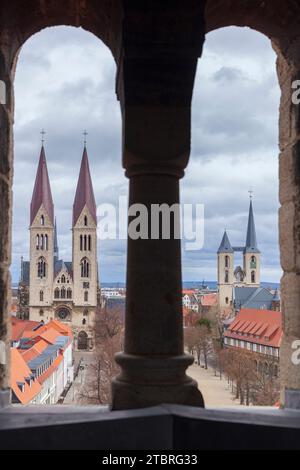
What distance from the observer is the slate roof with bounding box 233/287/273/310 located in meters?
67.1

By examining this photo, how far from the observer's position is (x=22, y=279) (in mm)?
86250

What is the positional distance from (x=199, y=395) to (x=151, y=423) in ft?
2.02

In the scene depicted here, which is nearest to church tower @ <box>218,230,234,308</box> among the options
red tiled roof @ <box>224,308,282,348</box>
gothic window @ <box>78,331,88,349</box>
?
gothic window @ <box>78,331,88,349</box>

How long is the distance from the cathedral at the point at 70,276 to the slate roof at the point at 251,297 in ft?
65.9

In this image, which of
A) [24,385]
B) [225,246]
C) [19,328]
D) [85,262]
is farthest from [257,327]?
[85,262]

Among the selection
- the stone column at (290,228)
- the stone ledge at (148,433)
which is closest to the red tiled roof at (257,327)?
the stone column at (290,228)

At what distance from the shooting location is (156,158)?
300cm

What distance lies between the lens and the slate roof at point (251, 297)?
220 ft

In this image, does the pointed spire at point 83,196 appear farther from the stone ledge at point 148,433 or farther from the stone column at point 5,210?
the stone ledge at point 148,433

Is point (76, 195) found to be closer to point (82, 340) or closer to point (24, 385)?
point (82, 340)

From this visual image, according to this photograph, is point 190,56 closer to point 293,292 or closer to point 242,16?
point 242,16

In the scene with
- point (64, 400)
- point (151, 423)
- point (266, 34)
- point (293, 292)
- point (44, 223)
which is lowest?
point (64, 400)

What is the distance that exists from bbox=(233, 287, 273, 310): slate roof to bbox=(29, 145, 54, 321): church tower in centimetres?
2641

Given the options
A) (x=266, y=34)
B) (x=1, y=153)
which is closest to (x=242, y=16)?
(x=266, y=34)
